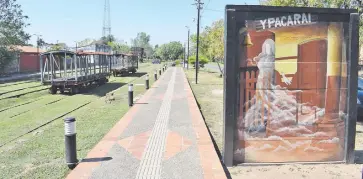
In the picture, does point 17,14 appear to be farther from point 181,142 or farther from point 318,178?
point 318,178

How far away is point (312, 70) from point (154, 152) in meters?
3.33

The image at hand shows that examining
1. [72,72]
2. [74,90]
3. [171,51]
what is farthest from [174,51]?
[74,90]

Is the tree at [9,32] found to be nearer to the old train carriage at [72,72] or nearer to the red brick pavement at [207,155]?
the old train carriage at [72,72]

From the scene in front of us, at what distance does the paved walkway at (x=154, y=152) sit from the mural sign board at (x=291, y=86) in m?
0.78

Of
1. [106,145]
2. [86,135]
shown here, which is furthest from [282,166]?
[86,135]

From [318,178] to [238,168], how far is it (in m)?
1.34

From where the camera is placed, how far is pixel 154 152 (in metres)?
6.76

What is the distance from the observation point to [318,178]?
5742mm

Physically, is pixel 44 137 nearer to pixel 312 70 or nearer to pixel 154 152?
pixel 154 152

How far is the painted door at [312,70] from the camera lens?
6250 millimetres

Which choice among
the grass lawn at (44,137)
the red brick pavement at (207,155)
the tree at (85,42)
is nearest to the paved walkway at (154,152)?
the red brick pavement at (207,155)

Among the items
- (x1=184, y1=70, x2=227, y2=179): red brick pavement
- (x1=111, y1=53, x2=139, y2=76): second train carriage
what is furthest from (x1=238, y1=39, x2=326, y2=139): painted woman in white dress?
(x1=111, y1=53, x2=139, y2=76): second train carriage

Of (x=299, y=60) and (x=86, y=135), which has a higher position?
(x=299, y=60)

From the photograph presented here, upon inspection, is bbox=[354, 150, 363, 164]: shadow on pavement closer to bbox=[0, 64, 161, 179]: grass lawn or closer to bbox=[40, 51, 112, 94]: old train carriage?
bbox=[0, 64, 161, 179]: grass lawn
